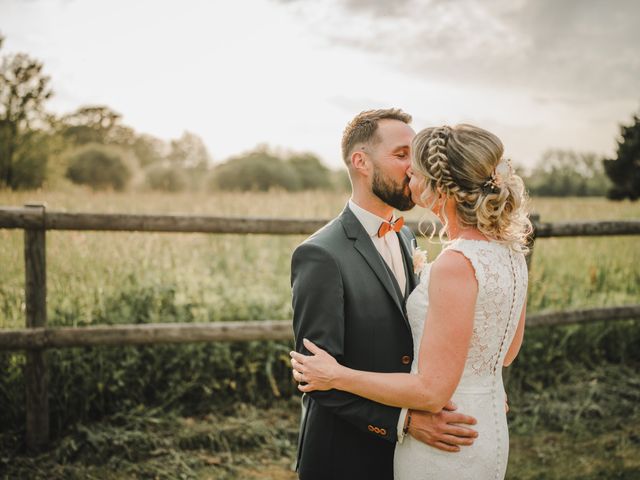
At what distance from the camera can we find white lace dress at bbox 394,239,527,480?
171cm

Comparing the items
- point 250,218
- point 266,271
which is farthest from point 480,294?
point 266,271

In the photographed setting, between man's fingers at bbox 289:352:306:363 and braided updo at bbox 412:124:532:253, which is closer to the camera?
braided updo at bbox 412:124:532:253

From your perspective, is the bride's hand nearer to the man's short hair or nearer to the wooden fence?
the man's short hair

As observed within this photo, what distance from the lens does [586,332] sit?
5.41 meters

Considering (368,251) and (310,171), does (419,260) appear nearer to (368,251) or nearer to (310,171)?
(368,251)

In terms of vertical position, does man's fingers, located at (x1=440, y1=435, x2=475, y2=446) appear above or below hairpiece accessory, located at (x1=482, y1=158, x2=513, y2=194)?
below

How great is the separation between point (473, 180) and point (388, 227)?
0.62 meters

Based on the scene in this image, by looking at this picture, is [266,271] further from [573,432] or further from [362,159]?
[362,159]

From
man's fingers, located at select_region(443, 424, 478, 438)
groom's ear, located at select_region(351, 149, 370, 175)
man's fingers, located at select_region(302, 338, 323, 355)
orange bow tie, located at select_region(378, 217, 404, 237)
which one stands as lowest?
man's fingers, located at select_region(443, 424, 478, 438)

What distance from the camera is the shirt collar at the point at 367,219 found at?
7.30ft

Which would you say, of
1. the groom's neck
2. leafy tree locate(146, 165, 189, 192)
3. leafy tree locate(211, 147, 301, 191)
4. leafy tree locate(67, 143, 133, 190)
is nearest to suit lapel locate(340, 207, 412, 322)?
the groom's neck

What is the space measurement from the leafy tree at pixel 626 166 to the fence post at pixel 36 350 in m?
21.3

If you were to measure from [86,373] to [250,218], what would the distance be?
1677 millimetres

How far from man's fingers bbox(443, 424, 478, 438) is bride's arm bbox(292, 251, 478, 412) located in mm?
83
